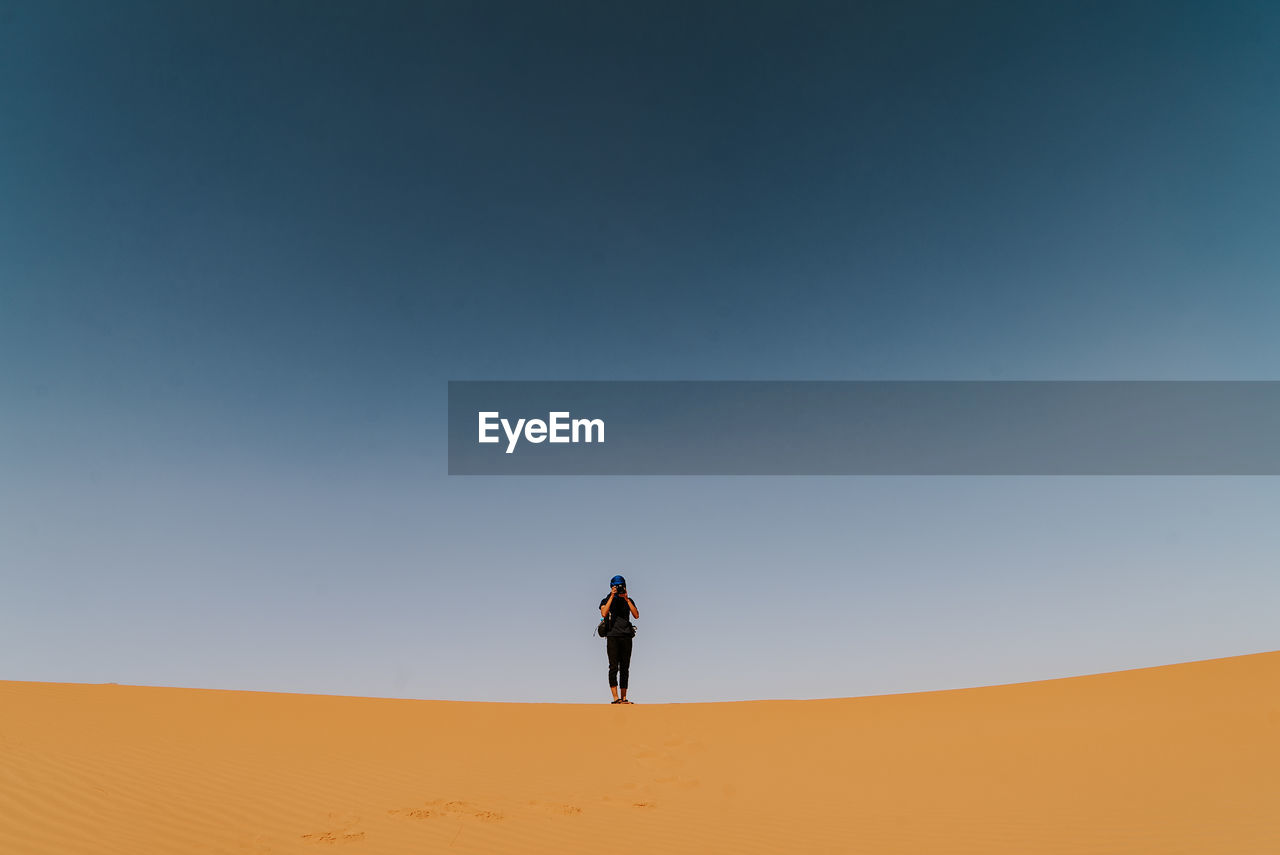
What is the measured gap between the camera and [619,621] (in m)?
11.6

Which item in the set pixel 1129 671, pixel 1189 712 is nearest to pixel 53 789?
pixel 1189 712

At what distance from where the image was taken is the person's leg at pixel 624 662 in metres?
11.8

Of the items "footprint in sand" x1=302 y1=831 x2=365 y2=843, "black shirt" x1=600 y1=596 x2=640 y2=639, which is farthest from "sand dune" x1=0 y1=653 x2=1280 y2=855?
"black shirt" x1=600 y1=596 x2=640 y2=639

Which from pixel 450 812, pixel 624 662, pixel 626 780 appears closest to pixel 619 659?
pixel 624 662

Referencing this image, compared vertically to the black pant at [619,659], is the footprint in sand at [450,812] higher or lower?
lower

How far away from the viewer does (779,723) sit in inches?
469

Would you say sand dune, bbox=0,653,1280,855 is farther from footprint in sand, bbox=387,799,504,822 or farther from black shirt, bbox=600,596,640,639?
black shirt, bbox=600,596,640,639

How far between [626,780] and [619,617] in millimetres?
3921

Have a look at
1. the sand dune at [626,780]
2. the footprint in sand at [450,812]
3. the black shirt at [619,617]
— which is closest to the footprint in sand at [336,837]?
the sand dune at [626,780]

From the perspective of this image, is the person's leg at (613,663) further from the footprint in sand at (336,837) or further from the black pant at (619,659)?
the footprint in sand at (336,837)

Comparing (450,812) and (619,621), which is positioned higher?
(619,621)

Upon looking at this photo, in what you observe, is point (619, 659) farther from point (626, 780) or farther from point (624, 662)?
point (626, 780)

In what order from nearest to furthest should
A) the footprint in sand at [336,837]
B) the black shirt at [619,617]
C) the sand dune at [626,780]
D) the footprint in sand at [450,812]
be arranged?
the footprint in sand at [336,837]
the sand dune at [626,780]
the footprint in sand at [450,812]
the black shirt at [619,617]

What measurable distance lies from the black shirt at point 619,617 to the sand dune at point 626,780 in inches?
53.3
